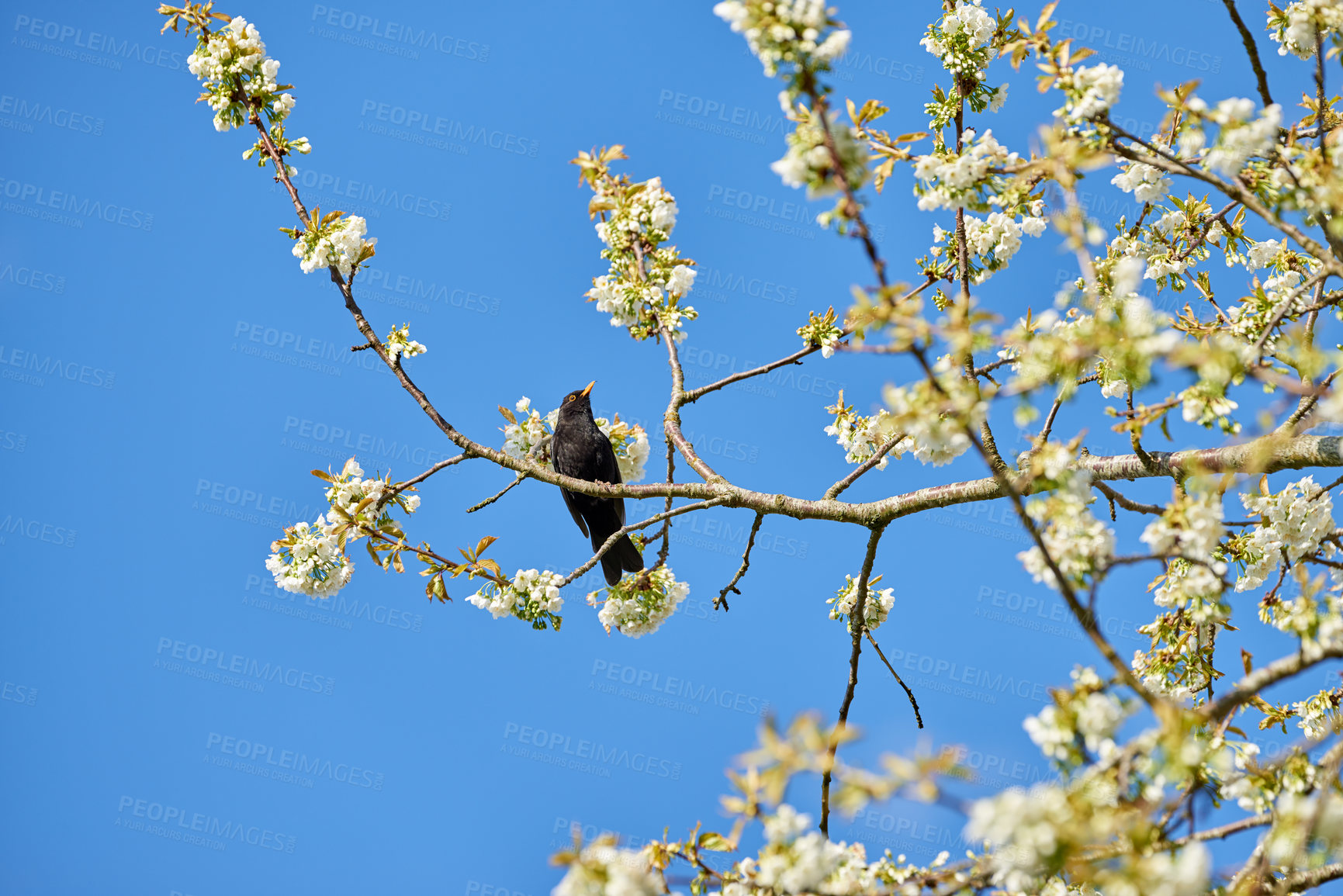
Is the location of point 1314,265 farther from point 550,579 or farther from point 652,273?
point 550,579

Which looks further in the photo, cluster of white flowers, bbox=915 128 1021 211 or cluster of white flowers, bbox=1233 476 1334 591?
cluster of white flowers, bbox=1233 476 1334 591

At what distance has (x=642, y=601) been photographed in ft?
13.0

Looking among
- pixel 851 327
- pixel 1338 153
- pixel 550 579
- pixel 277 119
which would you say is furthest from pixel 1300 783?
pixel 277 119

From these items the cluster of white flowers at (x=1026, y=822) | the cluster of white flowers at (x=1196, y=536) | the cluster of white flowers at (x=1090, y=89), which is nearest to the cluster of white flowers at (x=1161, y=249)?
the cluster of white flowers at (x=1090, y=89)

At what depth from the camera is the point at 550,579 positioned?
3.45m

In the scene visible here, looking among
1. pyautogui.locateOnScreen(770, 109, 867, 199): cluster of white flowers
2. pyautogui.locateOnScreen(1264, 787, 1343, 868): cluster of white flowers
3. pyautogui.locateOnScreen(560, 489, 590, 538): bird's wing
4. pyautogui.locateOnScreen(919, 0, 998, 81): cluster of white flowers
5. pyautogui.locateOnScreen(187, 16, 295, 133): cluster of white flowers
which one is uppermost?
pyautogui.locateOnScreen(187, 16, 295, 133): cluster of white flowers

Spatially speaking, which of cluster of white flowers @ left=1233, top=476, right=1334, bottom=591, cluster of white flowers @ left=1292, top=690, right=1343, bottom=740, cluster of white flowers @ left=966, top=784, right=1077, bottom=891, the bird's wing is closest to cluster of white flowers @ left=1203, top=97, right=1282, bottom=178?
cluster of white flowers @ left=1233, top=476, right=1334, bottom=591

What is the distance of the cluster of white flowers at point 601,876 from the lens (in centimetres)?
178

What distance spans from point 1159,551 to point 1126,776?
601 mm

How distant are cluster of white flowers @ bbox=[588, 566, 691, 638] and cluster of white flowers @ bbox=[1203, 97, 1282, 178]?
8.53 feet

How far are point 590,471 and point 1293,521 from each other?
4040mm

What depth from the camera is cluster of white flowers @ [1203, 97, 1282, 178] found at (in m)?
2.12

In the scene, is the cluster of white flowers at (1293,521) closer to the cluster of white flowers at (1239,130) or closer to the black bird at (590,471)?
the cluster of white flowers at (1239,130)

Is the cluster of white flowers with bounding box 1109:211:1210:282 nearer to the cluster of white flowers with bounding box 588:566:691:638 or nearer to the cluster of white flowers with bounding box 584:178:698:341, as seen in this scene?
the cluster of white flowers with bounding box 584:178:698:341
